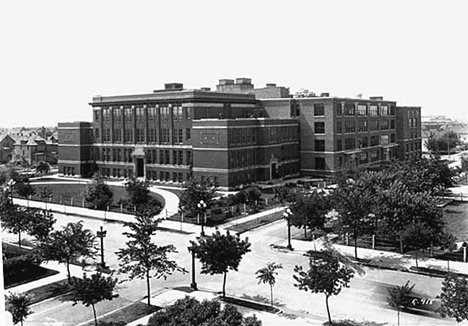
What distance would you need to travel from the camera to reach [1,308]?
403 cm

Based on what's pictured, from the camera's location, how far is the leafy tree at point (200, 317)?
9.14 meters

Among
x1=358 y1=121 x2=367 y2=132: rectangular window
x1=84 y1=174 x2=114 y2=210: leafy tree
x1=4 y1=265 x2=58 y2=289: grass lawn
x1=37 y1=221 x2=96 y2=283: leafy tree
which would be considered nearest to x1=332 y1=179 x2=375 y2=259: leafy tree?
Answer: x1=37 y1=221 x2=96 y2=283: leafy tree

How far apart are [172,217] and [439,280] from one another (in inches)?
608

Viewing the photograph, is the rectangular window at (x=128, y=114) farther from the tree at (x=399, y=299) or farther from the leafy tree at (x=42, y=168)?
the tree at (x=399, y=299)

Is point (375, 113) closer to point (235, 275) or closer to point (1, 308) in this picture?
point (235, 275)

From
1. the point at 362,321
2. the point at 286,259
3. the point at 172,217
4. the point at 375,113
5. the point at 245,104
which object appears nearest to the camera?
the point at 362,321

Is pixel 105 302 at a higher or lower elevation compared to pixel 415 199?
lower

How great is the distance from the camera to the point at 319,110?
44.4 m

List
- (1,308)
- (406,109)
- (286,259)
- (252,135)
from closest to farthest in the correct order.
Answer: (1,308) → (286,259) → (252,135) → (406,109)

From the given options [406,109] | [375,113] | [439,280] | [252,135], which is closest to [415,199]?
[439,280]

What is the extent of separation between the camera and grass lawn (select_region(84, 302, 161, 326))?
1321 cm

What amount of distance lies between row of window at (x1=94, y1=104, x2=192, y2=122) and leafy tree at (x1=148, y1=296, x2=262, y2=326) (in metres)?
31.5

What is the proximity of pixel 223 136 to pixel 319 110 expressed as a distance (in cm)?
1132

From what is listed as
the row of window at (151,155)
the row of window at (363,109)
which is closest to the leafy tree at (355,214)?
the row of window at (151,155)
